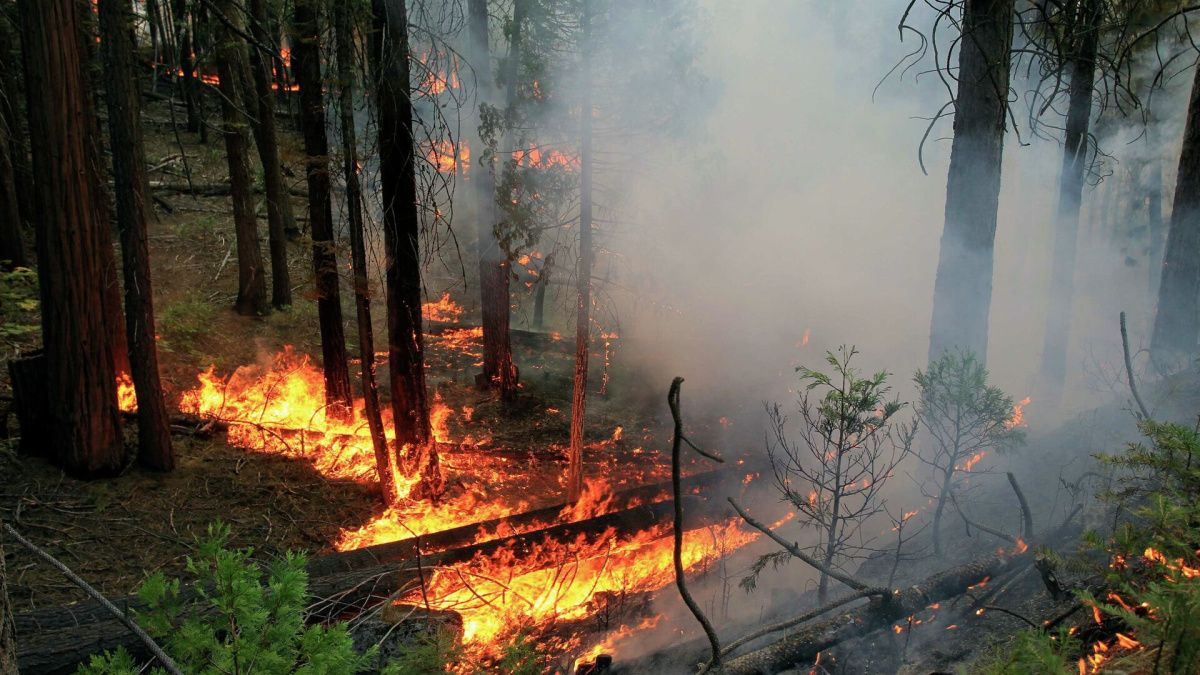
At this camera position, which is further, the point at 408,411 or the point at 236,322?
the point at 236,322

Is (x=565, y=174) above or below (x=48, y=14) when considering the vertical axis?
below

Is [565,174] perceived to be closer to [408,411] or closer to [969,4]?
[408,411]

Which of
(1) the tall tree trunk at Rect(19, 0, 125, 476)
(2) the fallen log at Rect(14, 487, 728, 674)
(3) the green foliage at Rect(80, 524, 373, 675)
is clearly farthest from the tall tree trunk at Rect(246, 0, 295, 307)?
(3) the green foliage at Rect(80, 524, 373, 675)

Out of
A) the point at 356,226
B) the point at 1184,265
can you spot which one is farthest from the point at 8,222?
the point at 1184,265

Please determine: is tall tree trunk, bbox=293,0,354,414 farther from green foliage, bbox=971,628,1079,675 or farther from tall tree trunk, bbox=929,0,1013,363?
green foliage, bbox=971,628,1079,675

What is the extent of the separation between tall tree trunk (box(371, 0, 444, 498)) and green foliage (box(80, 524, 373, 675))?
18.8 feet

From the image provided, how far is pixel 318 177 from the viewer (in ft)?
27.9

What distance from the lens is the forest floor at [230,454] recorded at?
663 cm

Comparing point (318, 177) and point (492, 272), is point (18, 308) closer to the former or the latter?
point (318, 177)

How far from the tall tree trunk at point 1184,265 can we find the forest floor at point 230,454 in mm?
7668

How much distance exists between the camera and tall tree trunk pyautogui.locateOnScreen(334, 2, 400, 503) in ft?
23.1

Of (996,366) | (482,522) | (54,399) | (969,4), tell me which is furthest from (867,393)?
(996,366)

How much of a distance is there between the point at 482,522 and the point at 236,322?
26.1 feet

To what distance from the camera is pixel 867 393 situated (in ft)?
19.2
